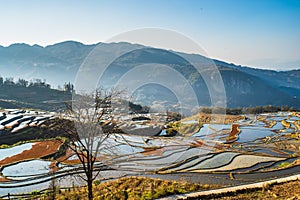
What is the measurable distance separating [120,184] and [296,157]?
18300 mm

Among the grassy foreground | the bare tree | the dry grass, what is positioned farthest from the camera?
the grassy foreground

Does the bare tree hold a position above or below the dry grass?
above

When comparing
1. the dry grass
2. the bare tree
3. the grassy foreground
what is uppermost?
the bare tree

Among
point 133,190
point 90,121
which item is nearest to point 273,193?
point 133,190

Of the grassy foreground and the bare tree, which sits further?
the grassy foreground

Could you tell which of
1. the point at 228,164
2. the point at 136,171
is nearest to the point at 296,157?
the point at 228,164

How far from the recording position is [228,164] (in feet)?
76.1

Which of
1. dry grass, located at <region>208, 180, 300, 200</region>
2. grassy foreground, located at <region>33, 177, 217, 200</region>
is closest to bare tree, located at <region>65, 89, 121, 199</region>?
grassy foreground, located at <region>33, 177, 217, 200</region>

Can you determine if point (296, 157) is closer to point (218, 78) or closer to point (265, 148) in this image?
point (265, 148)

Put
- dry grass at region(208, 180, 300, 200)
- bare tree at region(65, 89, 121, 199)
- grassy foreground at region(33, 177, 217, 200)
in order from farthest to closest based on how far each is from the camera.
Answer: grassy foreground at region(33, 177, 217, 200) → dry grass at region(208, 180, 300, 200) → bare tree at region(65, 89, 121, 199)

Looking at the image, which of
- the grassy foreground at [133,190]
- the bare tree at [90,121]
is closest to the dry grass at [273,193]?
the grassy foreground at [133,190]

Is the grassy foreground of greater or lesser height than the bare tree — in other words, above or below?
below

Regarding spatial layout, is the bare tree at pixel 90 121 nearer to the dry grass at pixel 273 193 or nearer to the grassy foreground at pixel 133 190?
the grassy foreground at pixel 133 190

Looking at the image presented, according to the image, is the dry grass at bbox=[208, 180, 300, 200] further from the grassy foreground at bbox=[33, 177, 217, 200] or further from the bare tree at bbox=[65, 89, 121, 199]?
the bare tree at bbox=[65, 89, 121, 199]
